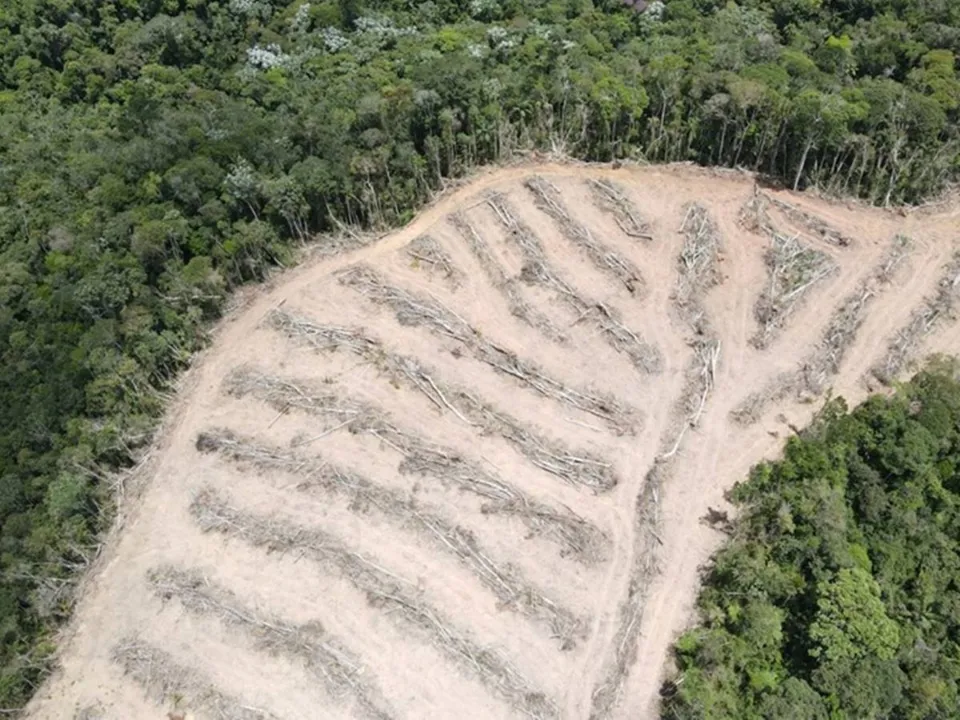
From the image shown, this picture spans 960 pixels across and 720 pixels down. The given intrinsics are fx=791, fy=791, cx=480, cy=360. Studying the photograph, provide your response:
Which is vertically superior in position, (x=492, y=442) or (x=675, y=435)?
(x=675, y=435)

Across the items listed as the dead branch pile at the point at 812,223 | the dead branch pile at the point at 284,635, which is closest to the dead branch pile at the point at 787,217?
the dead branch pile at the point at 812,223

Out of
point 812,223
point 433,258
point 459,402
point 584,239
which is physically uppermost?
point 812,223

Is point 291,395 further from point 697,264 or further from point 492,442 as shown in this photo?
point 697,264

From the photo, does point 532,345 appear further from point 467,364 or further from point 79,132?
point 79,132

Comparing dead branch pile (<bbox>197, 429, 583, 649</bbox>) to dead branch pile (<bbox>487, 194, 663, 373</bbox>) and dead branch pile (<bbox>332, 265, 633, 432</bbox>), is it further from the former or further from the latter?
dead branch pile (<bbox>487, 194, 663, 373</bbox>)

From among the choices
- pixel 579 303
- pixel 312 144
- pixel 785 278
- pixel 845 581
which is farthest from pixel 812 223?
pixel 312 144

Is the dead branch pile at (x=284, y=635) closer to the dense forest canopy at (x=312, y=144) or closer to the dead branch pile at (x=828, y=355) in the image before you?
the dense forest canopy at (x=312, y=144)
